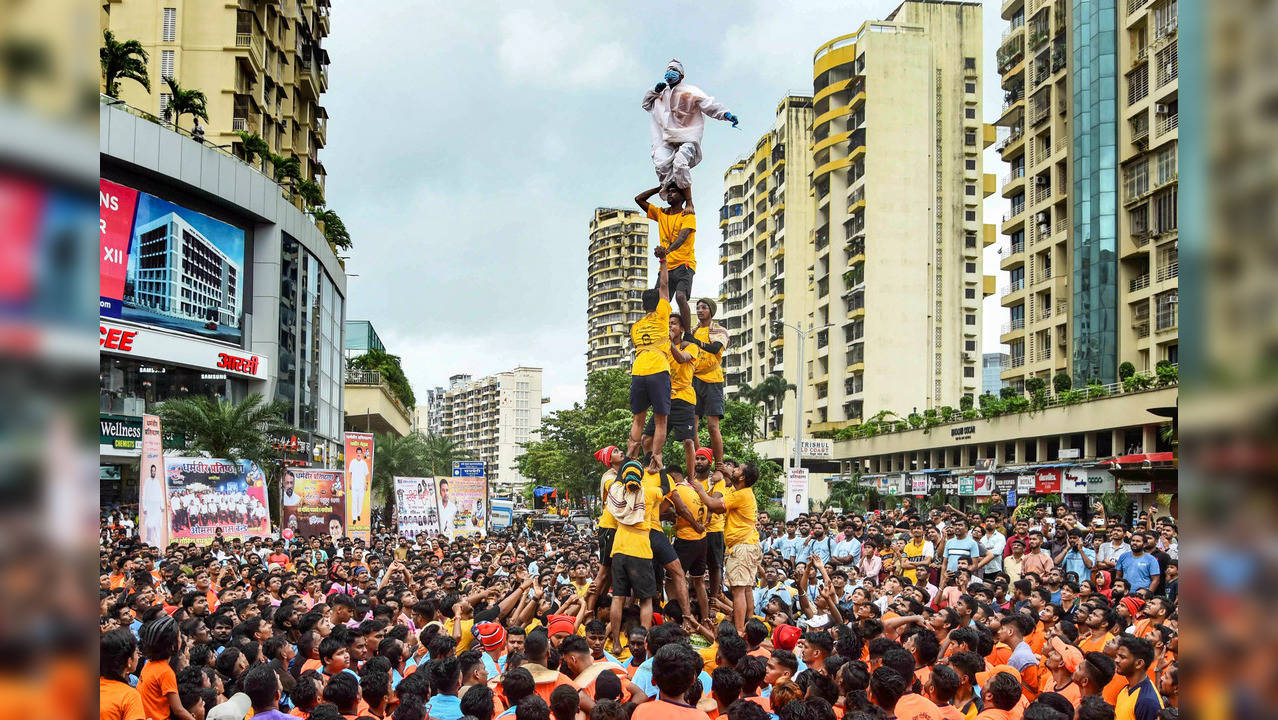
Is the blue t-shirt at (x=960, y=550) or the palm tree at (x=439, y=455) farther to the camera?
the palm tree at (x=439, y=455)

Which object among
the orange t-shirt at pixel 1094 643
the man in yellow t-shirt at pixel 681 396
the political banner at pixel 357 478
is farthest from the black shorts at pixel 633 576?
the political banner at pixel 357 478

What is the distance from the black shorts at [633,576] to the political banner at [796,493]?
1389cm

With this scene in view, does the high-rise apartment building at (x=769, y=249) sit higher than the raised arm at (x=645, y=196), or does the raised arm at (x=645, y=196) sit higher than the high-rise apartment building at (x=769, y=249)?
the high-rise apartment building at (x=769, y=249)

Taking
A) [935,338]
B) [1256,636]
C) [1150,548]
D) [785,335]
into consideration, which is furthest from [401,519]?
[785,335]

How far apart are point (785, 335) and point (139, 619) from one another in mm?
68769

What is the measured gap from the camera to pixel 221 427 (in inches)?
1198

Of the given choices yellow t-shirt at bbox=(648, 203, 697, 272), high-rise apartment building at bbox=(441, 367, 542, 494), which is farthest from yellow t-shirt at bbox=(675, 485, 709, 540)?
high-rise apartment building at bbox=(441, 367, 542, 494)

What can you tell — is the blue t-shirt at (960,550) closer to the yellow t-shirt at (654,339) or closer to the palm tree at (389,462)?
the yellow t-shirt at (654,339)

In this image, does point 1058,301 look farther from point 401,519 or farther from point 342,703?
point 342,703

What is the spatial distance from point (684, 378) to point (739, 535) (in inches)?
92.3

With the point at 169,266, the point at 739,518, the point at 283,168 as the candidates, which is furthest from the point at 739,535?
the point at 283,168

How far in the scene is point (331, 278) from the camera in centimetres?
5391

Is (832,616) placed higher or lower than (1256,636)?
lower

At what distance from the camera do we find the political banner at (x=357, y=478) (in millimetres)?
22703
